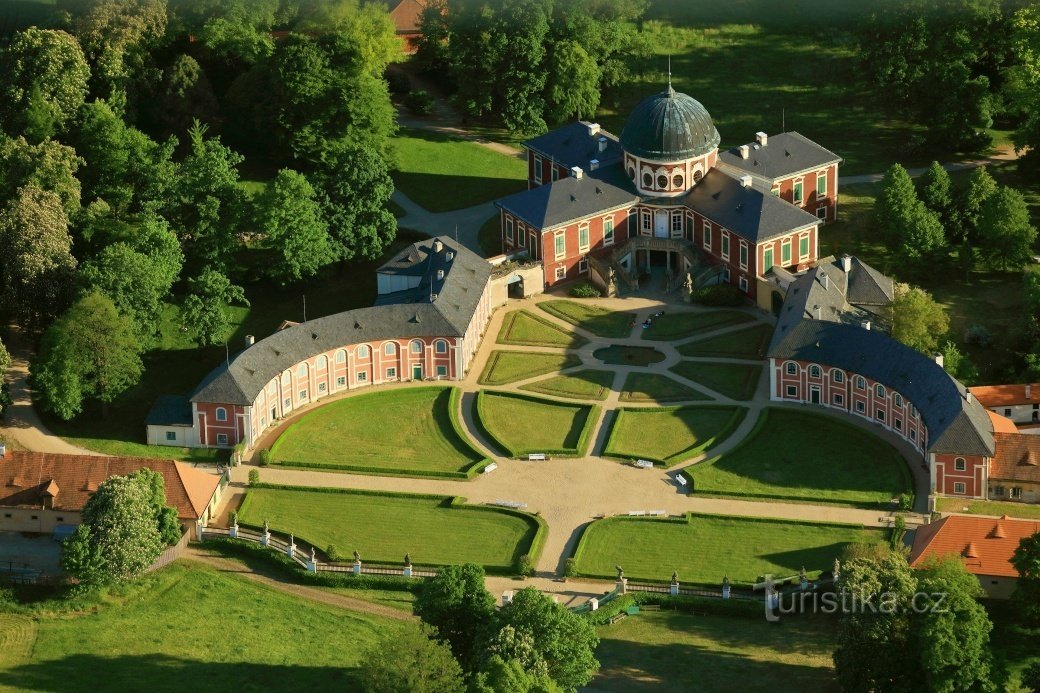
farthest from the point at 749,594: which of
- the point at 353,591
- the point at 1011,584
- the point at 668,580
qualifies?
the point at 353,591

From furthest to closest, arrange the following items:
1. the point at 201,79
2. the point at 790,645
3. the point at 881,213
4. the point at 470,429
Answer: the point at 201,79
the point at 881,213
the point at 470,429
the point at 790,645

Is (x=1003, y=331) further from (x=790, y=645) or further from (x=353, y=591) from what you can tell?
(x=353, y=591)

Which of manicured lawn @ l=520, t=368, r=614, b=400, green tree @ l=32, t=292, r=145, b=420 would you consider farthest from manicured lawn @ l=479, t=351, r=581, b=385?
green tree @ l=32, t=292, r=145, b=420

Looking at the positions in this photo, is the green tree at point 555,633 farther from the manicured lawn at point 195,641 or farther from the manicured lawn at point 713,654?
the manicured lawn at point 195,641

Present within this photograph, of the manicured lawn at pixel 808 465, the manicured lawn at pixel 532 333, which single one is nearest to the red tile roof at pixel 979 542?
the manicured lawn at pixel 808 465

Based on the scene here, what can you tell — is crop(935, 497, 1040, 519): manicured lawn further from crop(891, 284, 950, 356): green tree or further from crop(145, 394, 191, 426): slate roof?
crop(145, 394, 191, 426): slate roof

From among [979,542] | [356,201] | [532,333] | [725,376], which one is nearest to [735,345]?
[725,376]
